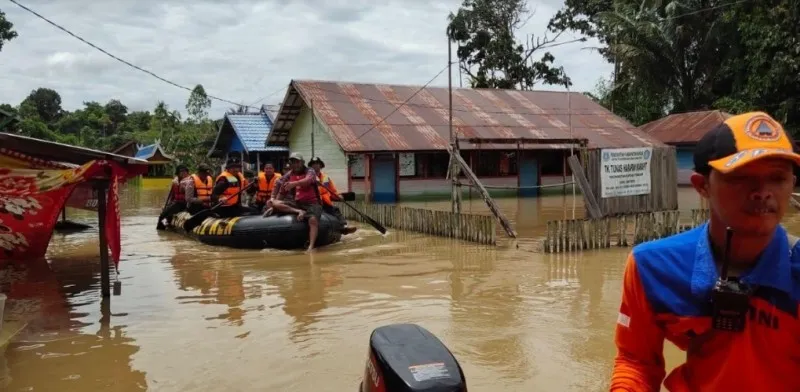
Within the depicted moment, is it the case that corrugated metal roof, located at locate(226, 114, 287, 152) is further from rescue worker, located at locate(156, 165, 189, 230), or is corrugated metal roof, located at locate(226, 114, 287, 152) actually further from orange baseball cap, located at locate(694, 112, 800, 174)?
orange baseball cap, located at locate(694, 112, 800, 174)

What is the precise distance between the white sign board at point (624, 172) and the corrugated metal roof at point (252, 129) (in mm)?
16657

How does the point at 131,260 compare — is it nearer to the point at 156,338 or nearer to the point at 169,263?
the point at 169,263

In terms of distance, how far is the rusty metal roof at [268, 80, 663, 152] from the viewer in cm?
2127

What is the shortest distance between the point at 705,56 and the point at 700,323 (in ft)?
94.7

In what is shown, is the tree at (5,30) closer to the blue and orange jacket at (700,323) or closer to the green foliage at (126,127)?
the green foliage at (126,127)

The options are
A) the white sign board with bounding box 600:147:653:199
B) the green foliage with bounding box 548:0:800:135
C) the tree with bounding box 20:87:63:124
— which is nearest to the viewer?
the white sign board with bounding box 600:147:653:199

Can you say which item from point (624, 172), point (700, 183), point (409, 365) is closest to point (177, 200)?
point (624, 172)

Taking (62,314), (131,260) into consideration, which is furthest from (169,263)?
(62,314)

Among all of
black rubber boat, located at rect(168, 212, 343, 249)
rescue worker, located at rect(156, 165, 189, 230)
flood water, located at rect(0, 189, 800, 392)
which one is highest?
rescue worker, located at rect(156, 165, 189, 230)

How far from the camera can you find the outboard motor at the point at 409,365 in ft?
8.38

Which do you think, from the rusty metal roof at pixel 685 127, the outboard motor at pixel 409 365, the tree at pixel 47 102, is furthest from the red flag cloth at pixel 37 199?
the tree at pixel 47 102

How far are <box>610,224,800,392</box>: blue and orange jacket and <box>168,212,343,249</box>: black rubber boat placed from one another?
33.8ft

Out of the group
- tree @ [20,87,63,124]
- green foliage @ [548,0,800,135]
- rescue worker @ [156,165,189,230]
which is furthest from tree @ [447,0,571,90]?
tree @ [20,87,63,124]

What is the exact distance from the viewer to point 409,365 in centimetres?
264
